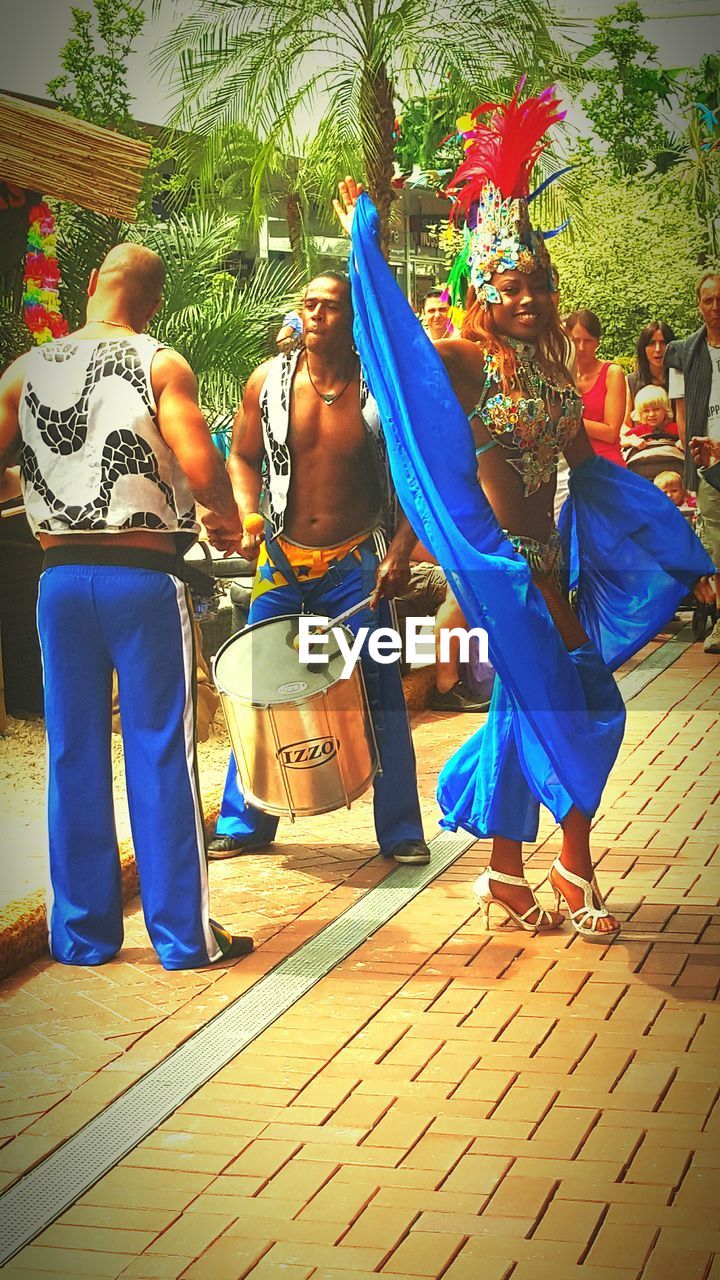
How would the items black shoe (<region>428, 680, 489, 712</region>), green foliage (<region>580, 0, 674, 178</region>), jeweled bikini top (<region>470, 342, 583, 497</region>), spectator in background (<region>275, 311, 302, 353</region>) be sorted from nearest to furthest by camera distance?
green foliage (<region>580, 0, 674, 178</region>), jeweled bikini top (<region>470, 342, 583, 497</region>), spectator in background (<region>275, 311, 302, 353</region>), black shoe (<region>428, 680, 489, 712</region>)

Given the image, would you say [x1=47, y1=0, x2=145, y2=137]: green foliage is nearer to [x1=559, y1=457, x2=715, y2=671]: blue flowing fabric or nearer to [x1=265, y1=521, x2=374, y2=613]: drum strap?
[x1=265, y1=521, x2=374, y2=613]: drum strap

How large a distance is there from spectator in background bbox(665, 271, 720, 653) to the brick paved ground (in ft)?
1.34

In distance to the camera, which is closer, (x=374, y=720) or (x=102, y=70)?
(x=102, y=70)

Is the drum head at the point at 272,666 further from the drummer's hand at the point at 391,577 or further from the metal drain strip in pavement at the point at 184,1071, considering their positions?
the metal drain strip in pavement at the point at 184,1071

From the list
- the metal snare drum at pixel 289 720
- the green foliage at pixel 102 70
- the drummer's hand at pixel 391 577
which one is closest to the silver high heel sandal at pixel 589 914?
the metal snare drum at pixel 289 720

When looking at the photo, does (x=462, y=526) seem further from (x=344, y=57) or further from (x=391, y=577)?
(x=344, y=57)

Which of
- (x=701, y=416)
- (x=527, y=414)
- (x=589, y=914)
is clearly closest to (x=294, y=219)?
(x=527, y=414)

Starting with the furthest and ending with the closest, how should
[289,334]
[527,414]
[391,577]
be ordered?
1. [391,577]
2. [289,334]
3. [527,414]

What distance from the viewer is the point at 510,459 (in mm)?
4562

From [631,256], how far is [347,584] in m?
1.31

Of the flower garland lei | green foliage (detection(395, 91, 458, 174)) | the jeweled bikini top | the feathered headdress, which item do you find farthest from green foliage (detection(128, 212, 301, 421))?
the jeweled bikini top

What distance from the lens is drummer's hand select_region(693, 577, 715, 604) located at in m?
4.78

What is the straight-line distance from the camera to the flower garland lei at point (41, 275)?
4.43m

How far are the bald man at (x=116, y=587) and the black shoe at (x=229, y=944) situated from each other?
54mm
